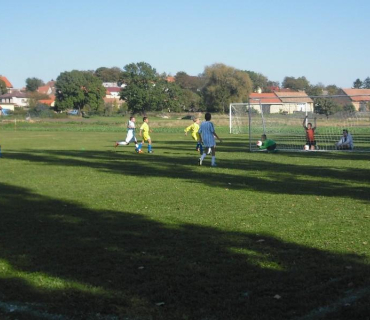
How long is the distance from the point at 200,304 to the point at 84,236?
12.5 feet

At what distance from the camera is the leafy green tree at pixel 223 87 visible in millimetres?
100562

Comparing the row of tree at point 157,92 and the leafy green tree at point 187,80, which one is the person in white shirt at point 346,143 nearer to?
the row of tree at point 157,92

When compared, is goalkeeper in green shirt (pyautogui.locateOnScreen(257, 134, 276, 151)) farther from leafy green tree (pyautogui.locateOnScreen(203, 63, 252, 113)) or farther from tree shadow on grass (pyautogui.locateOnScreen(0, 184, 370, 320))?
leafy green tree (pyautogui.locateOnScreen(203, 63, 252, 113))

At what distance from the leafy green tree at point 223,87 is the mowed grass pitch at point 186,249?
84.1 m

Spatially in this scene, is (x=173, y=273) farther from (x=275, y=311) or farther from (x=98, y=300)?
(x=275, y=311)

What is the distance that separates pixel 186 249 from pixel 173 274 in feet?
4.27

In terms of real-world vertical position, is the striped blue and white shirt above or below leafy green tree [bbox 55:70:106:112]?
below

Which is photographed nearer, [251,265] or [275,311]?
[275,311]

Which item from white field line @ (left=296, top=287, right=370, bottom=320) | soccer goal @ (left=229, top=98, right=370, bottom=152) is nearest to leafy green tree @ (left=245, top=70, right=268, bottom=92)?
soccer goal @ (left=229, top=98, right=370, bottom=152)

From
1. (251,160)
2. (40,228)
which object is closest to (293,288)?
(40,228)

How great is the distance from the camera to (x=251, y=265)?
7.55m

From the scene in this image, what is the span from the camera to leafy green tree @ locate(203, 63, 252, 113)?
3959 inches

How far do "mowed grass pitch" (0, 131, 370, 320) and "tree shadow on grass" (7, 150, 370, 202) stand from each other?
12 centimetres

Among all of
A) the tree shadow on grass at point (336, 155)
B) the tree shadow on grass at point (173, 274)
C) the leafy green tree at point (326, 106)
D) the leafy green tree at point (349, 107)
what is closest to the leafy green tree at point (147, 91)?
the leafy green tree at point (326, 106)
